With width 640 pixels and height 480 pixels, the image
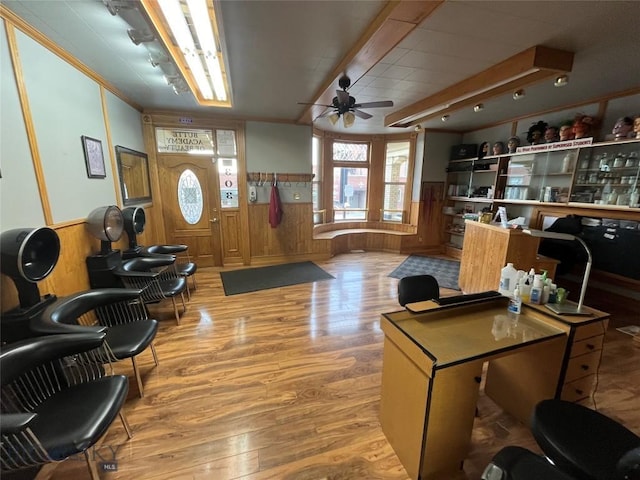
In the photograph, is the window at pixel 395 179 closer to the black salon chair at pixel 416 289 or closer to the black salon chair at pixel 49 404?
the black salon chair at pixel 416 289

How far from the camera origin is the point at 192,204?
4879mm

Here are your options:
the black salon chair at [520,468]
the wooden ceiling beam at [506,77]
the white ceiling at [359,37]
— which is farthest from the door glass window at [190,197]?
the black salon chair at [520,468]

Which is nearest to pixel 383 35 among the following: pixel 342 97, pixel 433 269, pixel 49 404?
pixel 342 97

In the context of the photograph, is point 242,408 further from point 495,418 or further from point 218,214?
point 218,214

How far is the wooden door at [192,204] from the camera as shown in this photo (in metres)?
4.68

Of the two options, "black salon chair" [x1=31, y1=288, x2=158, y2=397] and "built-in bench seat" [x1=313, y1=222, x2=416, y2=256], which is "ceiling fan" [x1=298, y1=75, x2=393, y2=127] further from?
"built-in bench seat" [x1=313, y1=222, x2=416, y2=256]

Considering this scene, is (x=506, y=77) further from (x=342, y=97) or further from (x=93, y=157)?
(x=93, y=157)

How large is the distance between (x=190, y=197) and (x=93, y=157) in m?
2.05

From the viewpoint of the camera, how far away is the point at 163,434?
1754 millimetres

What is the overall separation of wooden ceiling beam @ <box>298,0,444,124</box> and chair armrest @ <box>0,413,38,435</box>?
9.19 ft

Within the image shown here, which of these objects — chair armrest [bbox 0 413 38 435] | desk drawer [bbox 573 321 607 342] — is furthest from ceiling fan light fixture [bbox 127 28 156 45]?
desk drawer [bbox 573 321 607 342]

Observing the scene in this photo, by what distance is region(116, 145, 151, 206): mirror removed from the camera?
3.47 meters

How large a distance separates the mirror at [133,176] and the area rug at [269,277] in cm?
172

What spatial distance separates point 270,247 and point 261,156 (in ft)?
5.64
